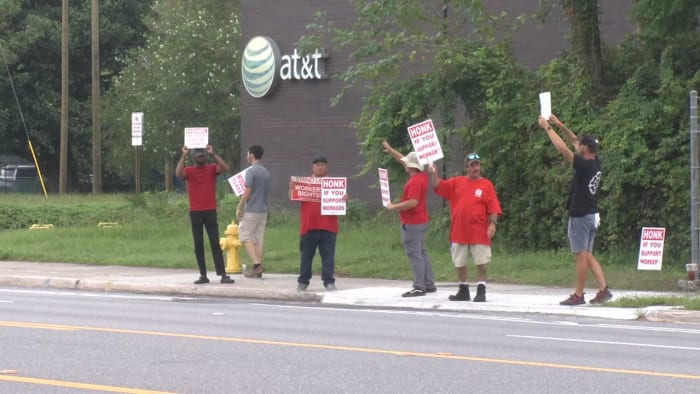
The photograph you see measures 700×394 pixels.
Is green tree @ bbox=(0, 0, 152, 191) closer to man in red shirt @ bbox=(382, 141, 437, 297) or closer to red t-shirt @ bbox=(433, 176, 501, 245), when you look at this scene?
man in red shirt @ bbox=(382, 141, 437, 297)

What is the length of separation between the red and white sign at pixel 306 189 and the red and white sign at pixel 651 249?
4.39 metres

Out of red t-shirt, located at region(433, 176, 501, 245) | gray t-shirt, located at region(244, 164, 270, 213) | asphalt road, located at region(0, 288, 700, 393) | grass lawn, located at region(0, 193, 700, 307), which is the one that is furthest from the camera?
gray t-shirt, located at region(244, 164, 270, 213)

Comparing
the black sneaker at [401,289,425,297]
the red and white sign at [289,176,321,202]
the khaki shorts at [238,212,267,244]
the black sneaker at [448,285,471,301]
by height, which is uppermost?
the red and white sign at [289,176,321,202]

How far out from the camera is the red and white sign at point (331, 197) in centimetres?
1730

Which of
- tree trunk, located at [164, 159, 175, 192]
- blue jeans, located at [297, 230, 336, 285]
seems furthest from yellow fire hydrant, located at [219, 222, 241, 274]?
tree trunk, located at [164, 159, 175, 192]

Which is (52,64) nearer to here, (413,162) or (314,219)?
(314,219)

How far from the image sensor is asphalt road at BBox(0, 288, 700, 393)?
9.48m

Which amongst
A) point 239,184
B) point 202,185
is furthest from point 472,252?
point 239,184

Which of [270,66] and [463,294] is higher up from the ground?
[270,66]

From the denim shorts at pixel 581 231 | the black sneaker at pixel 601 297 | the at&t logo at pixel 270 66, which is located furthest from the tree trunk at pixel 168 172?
the denim shorts at pixel 581 231

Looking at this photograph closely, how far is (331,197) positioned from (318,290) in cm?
135

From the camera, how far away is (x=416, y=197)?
16547 millimetres

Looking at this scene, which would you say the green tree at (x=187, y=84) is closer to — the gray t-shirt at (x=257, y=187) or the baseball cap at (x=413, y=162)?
the gray t-shirt at (x=257, y=187)

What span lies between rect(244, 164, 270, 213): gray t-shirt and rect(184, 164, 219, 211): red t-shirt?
675 millimetres
